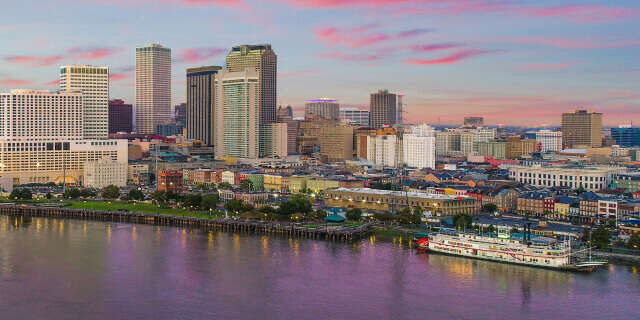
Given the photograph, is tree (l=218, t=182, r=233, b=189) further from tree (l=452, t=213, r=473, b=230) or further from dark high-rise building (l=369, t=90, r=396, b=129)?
dark high-rise building (l=369, t=90, r=396, b=129)

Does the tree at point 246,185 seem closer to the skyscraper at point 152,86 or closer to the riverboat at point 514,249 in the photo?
the riverboat at point 514,249

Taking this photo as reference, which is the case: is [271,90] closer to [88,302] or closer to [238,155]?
[238,155]

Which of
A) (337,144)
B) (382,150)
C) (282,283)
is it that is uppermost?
(337,144)

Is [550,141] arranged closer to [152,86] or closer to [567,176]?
[567,176]

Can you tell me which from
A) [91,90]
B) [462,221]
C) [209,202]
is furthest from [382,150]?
[462,221]

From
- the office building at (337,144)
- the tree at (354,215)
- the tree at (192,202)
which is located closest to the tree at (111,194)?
the tree at (192,202)
